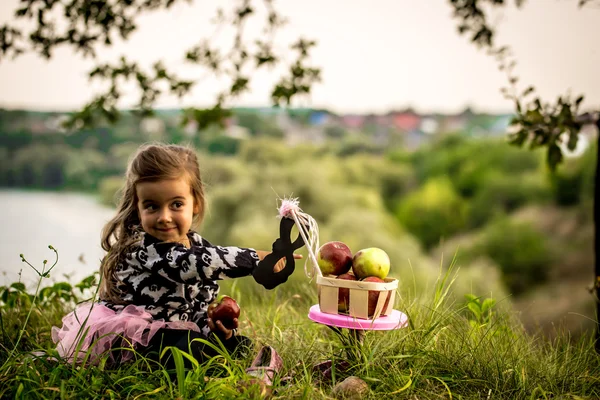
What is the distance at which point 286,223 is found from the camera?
2473 millimetres

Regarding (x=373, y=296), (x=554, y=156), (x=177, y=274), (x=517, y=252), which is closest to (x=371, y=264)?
(x=373, y=296)

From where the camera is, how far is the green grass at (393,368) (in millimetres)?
2223

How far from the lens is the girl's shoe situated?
2330 mm

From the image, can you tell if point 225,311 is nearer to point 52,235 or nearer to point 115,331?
point 115,331

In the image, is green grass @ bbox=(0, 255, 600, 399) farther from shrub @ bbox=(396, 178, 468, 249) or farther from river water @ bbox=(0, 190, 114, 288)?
shrub @ bbox=(396, 178, 468, 249)

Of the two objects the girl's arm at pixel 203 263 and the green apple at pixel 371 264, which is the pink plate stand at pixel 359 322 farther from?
the girl's arm at pixel 203 263

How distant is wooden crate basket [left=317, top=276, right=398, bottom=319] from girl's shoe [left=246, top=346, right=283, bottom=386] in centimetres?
28

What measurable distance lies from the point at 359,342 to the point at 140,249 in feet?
3.35

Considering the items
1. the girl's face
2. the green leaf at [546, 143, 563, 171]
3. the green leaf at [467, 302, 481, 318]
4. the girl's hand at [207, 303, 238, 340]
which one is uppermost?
the green leaf at [546, 143, 563, 171]

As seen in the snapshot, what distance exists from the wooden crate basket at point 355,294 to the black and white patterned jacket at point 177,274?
318mm

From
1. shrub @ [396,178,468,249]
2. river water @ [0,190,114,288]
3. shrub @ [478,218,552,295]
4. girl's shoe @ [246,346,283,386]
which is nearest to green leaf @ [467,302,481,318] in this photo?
girl's shoe @ [246,346,283,386]

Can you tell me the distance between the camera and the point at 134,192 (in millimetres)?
2703

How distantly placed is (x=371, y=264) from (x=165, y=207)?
907mm

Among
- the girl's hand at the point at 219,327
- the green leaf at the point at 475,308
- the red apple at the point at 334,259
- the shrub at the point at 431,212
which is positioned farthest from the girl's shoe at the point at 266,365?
the shrub at the point at 431,212
